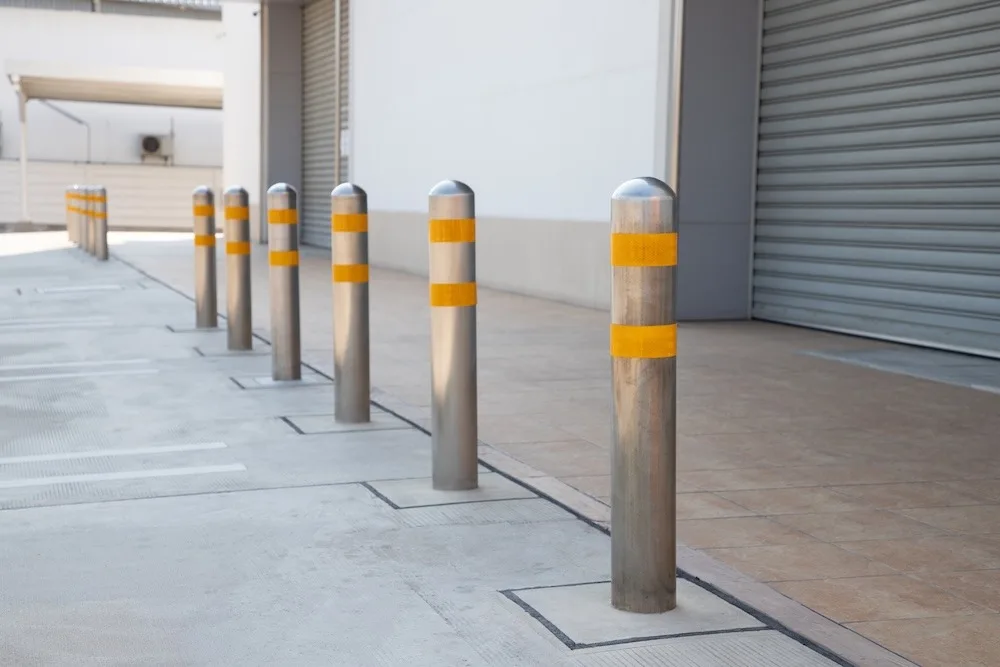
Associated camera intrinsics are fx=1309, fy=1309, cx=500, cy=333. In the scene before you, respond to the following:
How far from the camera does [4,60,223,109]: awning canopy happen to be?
29.1 meters

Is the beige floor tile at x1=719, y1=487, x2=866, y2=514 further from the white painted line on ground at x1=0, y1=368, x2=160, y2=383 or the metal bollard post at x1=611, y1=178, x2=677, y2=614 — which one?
the white painted line on ground at x1=0, y1=368, x2=160, y2=383

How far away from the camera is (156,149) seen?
38.6m

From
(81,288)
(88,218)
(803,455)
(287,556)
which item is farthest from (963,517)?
(88,218)

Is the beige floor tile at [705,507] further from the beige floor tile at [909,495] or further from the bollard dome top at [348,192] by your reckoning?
the bollard dome top at [348,192]

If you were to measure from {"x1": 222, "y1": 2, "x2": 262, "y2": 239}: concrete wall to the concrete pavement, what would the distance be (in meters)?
18.4

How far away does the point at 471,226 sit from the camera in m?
4.65

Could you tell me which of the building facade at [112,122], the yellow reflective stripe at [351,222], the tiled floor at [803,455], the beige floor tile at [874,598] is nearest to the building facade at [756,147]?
the tiled floor at [803,455]

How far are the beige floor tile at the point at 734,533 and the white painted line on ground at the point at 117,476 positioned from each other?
1836 millimetres

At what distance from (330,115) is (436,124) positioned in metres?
6.68

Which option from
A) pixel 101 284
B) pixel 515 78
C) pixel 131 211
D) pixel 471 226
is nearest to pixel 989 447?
pixel 471 226

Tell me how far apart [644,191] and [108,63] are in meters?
38.6

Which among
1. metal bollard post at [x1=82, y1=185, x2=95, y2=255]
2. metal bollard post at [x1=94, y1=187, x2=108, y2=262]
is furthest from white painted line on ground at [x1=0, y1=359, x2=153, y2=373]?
metal bollard post at [x1=82, y1=185, x2=95, y2=255]

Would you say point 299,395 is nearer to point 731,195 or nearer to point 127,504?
point 127,504

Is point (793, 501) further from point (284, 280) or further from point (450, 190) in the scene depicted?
point (284, 280)
